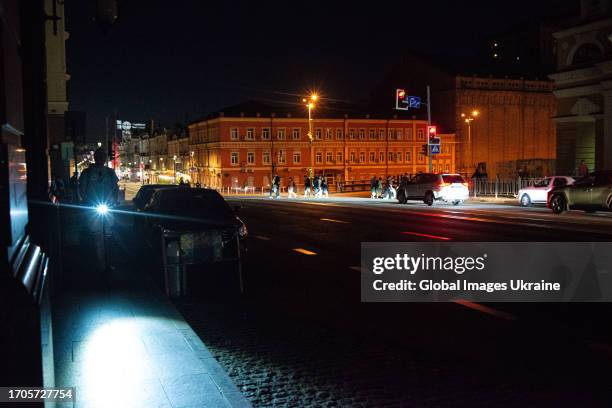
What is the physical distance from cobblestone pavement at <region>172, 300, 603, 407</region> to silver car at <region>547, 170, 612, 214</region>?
19770 mm

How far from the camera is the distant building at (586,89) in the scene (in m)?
37.3

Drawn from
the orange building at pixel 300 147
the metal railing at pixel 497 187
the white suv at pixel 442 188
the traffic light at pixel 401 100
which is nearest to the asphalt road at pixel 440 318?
the white suv at pixel 442 188

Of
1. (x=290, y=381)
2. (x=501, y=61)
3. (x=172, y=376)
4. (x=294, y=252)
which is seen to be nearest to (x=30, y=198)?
(x=172, y=376)

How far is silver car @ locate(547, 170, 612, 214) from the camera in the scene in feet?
77.2

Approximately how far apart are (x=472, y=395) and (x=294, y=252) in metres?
9.06

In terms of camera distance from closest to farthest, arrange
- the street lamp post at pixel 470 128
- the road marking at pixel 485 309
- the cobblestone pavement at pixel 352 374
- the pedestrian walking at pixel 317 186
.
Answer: the cobblestone pavement at pixel 352 374 → the road marking at pixel 485 309 → the pedestrian walking at pixel 317 186 → the street lamp post at pixel 470 128

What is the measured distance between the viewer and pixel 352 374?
5.52m

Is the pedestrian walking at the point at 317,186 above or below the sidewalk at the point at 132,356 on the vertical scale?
above

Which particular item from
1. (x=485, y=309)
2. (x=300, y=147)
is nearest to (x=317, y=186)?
(x=300, y=147)

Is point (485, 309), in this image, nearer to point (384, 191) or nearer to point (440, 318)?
point (440, 318)

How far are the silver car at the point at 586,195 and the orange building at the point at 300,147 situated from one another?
55.9 metres

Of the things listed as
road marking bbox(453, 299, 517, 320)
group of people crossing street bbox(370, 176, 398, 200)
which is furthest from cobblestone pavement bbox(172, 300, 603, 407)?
group of people crossing street bbox(370, 176, 398, 200)

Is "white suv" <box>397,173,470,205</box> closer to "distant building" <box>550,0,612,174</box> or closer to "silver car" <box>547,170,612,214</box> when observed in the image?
"silver car" <box>547,170,612,214</box>

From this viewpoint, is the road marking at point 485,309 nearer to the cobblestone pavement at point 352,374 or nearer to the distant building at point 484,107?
the cobblestone pavement at point 352,374
